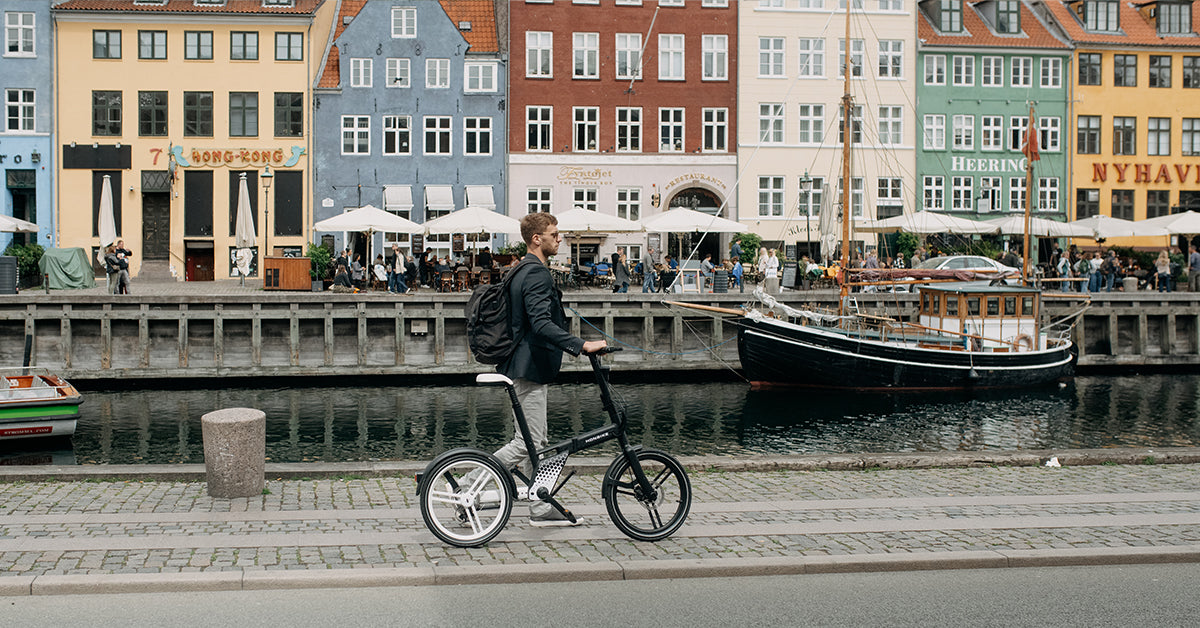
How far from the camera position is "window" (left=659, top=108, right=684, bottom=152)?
49938 mm

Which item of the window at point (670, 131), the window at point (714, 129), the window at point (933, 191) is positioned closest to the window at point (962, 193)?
the window at point (933, 191)

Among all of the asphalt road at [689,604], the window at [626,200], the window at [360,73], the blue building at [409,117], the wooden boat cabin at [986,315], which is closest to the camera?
the asphalt road at [689,604]

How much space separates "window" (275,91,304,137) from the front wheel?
41.5 metres

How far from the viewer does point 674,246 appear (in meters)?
48.7

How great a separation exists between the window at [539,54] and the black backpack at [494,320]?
41730 mm

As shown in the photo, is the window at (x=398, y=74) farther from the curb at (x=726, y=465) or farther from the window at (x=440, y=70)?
the curb at (x=726, y=465)

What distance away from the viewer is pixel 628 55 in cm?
4984

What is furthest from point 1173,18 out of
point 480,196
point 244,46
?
point 244,46

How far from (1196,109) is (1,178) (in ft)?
162

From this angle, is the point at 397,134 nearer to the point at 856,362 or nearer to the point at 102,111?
the point at 102,111

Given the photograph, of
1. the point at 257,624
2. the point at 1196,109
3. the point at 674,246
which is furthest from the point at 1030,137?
the point at 257,624

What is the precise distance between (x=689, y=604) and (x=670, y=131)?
4403cm

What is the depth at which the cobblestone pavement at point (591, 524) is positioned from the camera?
7.79 m

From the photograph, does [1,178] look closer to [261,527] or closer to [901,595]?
[261,527]
